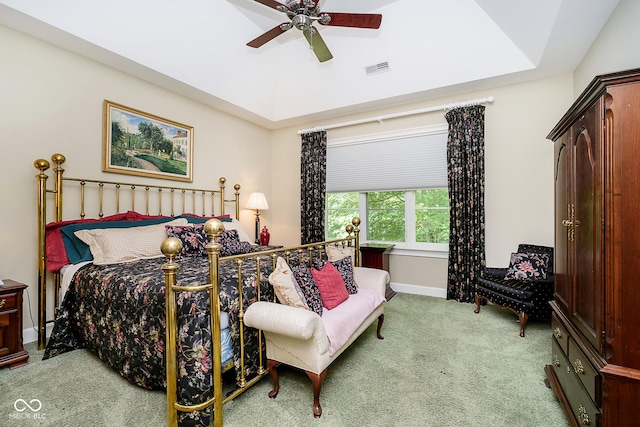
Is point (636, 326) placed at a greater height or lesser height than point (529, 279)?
→ greater

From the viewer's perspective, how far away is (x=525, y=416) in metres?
1.71

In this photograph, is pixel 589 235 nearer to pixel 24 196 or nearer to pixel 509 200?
pixel 509 200

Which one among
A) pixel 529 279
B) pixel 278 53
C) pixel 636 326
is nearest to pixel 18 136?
pixel 278 53

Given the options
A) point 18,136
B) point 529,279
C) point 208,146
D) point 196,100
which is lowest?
point 529,279

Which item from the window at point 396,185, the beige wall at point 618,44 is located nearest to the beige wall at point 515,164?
the window at point 396,185

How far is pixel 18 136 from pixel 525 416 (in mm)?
4437

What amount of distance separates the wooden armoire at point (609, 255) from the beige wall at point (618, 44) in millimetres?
1297

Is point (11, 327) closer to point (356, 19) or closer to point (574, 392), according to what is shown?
point (356, 19)

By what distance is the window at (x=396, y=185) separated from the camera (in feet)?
13.6

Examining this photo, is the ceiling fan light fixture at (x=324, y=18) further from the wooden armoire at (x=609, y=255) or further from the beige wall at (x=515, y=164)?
the beige wall at (x=515, y=164)

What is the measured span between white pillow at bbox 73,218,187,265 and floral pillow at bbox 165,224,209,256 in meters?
0.17

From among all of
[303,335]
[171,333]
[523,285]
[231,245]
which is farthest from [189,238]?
[523,285]

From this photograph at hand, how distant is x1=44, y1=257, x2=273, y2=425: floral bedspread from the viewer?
1.58m

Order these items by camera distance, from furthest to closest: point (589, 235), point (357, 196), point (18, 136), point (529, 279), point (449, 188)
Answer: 1. point (357, 196)
2. point (449, 188)
3. point (529, 279)
4. point (18, 136)
5. point (589, 235)
